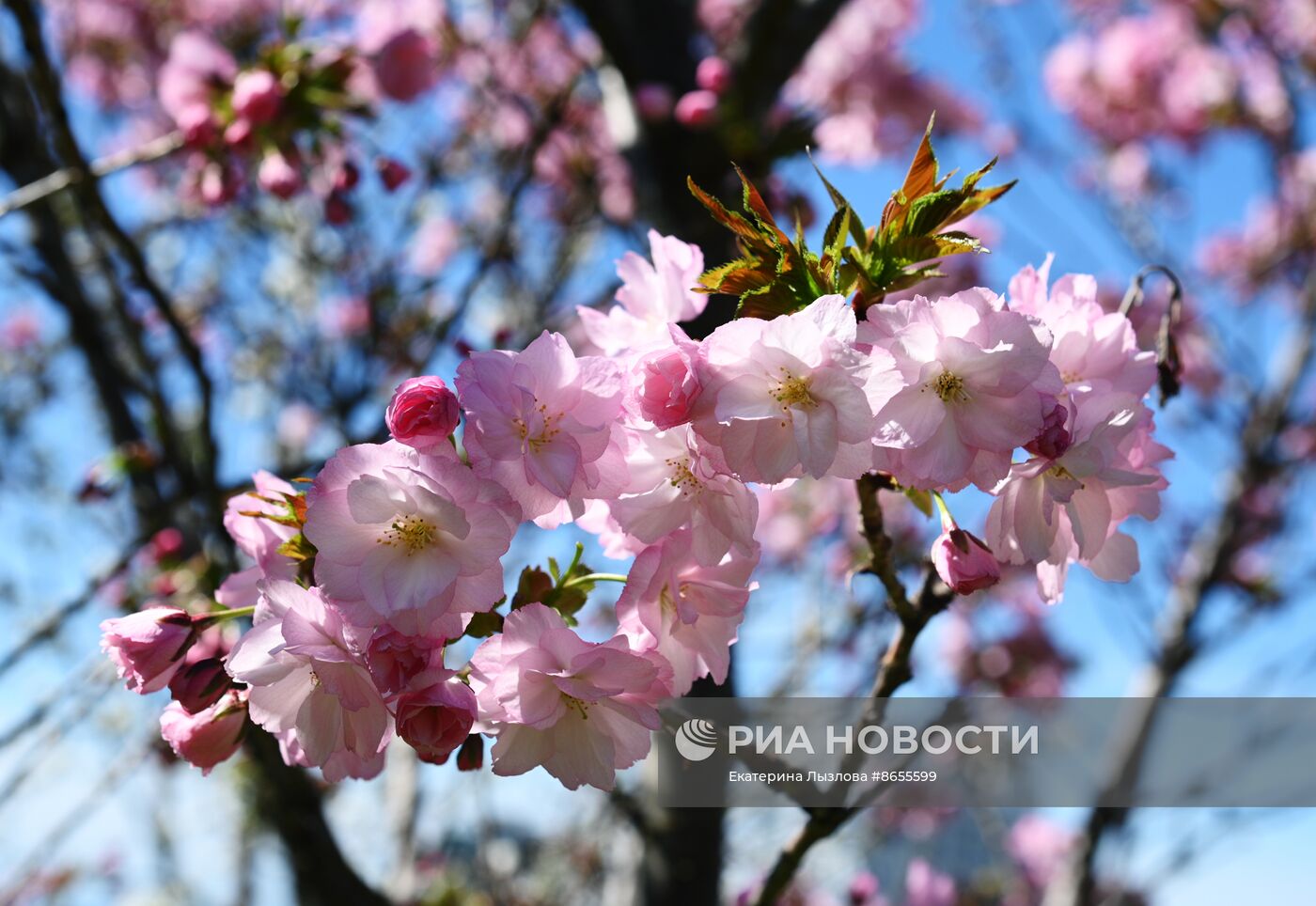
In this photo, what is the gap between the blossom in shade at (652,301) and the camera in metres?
1.10

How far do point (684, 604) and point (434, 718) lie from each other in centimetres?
25

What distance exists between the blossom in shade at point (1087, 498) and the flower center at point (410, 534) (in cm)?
54

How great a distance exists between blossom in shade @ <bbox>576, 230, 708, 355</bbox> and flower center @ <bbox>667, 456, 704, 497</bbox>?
0.20m

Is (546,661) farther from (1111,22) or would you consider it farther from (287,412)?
(1111,22)

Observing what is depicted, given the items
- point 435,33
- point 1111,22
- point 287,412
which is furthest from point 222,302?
point 1111,22

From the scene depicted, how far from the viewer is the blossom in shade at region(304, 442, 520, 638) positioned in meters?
0.85

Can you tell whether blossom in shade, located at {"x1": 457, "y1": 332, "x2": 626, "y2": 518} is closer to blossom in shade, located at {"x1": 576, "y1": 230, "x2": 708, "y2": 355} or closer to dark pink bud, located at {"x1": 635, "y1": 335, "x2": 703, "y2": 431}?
dark pink bud, located at {"x1": 635, "y1": 335, "x2": 703, "y2": 431}

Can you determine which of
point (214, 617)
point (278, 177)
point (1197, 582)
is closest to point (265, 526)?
point (214, 617)

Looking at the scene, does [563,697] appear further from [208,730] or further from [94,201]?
[94,201]

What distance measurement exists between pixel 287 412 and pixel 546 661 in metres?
5.07

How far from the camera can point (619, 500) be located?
0.93 m

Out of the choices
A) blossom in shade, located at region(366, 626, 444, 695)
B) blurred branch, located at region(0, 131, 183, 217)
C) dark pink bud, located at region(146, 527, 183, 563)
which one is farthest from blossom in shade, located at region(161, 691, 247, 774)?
dark pink bud, located at region(146, 527, 183, 563)

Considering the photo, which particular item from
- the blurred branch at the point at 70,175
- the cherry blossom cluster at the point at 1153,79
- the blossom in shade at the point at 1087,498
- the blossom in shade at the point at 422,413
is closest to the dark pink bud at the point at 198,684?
the blossom in shade at the point at 422,413

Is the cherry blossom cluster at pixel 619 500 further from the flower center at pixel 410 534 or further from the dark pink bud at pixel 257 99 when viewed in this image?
the dark pink bud at pixel 257 99
